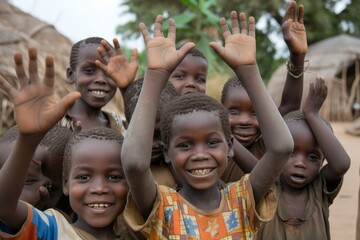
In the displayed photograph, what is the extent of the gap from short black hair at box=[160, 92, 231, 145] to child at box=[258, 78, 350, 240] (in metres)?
0.62

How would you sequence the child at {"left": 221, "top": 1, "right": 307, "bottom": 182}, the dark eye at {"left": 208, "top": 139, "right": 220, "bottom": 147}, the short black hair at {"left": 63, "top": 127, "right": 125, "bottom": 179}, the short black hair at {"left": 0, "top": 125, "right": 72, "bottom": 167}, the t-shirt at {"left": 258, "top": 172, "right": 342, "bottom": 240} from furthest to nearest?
the child at {"left": 221, "top": 1, "right": 307, "bottom": 182} → the t-shirt at {"left": 258, "top": 172, "right": 342, "bottom": 240} → the short black hair at {"left": 0, "top": 125, "right": 72, "bottom": 167} → the short black hair at {"left": 63, "top": 127, "right": 125, "bottom": 179} → the dark eye at {"left": 208, "top": 139, "right": 220, "bottom": 147}

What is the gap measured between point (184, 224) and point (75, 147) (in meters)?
0.55

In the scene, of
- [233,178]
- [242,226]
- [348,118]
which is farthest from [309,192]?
[348,118]

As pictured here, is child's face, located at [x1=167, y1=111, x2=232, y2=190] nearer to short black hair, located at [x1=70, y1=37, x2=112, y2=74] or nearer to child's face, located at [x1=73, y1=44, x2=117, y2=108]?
child's face, located at [x1=73, y1=44, x2=117, y2=108]

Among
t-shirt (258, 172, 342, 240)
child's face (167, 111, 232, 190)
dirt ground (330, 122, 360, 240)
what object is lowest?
dirt ground (330, 122, 360, 240)

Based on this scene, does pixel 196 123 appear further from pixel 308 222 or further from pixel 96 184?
pixel 308 222

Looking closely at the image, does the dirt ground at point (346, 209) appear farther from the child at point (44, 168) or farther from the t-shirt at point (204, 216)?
the child at point (44, 168)

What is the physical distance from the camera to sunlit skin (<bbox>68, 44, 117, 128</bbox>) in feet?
10.3

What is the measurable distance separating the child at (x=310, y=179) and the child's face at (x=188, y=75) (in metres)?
0.65

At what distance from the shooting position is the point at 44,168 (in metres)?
2.42

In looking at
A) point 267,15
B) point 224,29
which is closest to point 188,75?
point 224,29

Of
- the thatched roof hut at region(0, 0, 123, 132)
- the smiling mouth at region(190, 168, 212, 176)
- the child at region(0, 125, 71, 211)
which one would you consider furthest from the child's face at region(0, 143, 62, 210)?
the thatched roof hut at region(0, 0, 123, 132)

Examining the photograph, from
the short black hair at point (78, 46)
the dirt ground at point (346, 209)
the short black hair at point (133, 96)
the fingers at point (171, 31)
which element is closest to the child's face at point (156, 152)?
the short black hair at point (133, 96)

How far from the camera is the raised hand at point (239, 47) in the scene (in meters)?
2.05
